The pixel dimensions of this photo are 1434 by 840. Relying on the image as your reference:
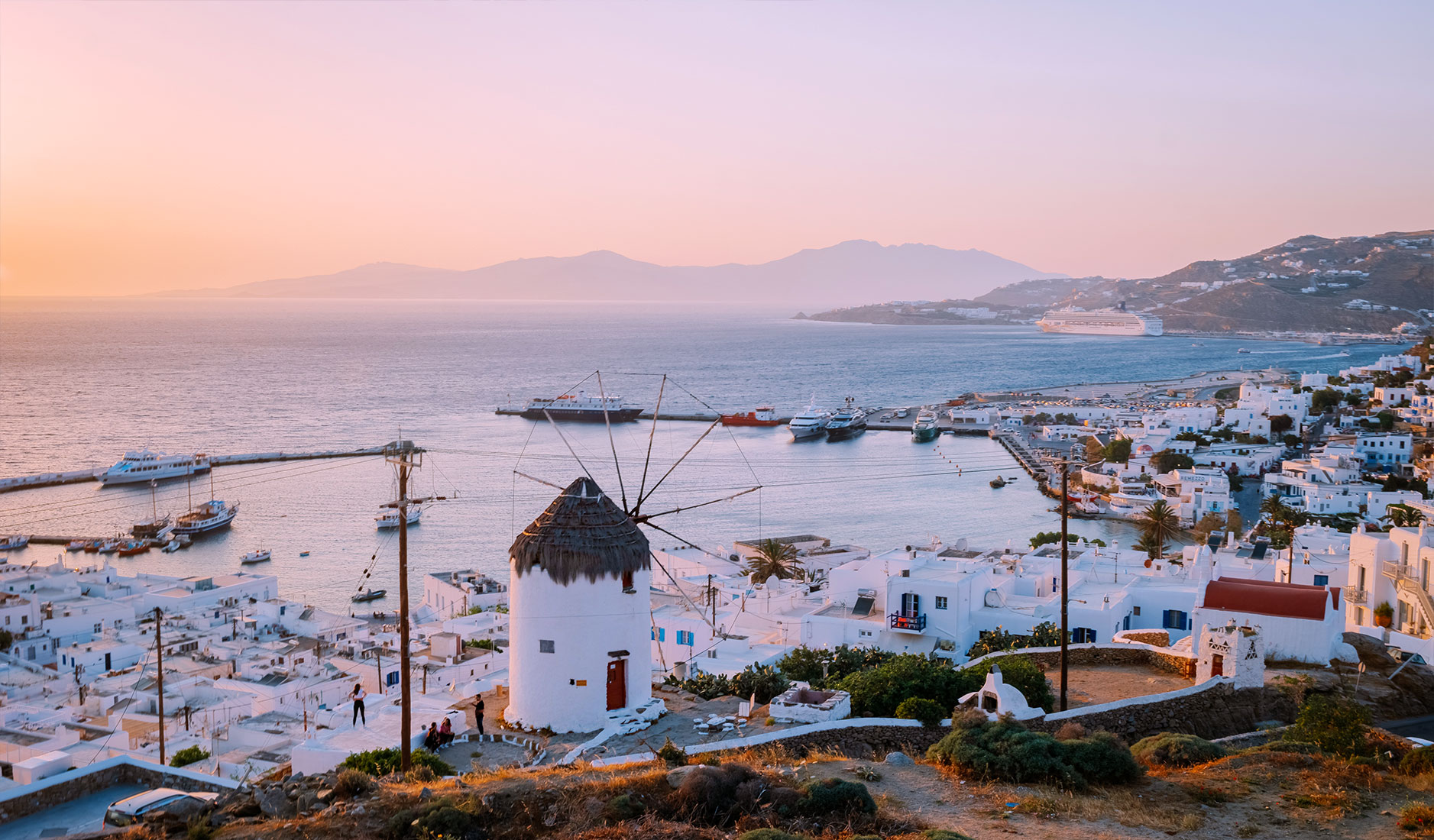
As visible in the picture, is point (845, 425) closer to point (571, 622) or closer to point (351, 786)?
point (571, 622)

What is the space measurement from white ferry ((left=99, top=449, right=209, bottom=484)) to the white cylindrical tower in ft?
164

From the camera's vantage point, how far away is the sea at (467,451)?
4297cm

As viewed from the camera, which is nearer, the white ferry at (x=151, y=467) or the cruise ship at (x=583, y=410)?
the white ferry at (x=151, y=467)

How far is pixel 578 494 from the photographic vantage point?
12.5m

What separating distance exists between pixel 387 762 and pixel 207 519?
40215 mm

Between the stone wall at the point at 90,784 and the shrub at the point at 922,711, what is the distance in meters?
6.66

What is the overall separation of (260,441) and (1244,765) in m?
67.4

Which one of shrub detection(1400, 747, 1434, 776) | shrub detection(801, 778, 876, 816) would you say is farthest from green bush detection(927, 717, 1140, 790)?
shrub detection(1400, 747, 1434, 776)

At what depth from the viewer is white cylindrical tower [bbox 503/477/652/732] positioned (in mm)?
11844

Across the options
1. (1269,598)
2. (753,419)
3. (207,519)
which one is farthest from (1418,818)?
(753,419)

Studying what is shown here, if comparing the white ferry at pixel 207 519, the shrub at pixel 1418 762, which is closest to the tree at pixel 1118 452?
the white ferry at pixel 207 519

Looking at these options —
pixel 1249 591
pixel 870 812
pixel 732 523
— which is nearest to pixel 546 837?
pixel 870 812

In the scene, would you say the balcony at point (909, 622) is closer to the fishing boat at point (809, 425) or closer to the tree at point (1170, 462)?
the tree at point (1170, 462)

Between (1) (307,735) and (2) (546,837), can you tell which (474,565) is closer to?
(1) (307,735)
